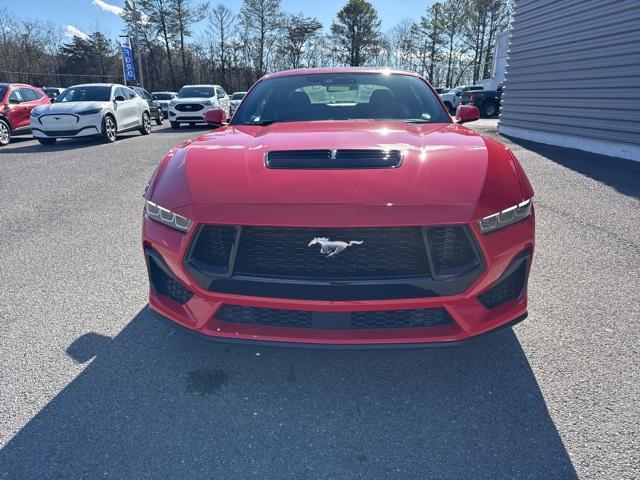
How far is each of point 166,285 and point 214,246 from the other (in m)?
0.38

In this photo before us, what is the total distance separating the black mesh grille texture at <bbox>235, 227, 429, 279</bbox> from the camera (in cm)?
178

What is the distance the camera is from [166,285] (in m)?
2.06

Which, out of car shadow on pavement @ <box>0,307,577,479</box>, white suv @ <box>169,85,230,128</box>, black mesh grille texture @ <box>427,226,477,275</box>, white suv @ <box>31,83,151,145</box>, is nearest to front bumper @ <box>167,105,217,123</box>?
white suv @ <box>169,85,230,128</box>

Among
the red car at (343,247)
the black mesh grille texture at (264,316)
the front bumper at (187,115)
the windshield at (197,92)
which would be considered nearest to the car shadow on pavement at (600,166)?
the red car at (343,247)

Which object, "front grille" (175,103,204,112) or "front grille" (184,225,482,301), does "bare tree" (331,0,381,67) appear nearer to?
"front grille" (175,103,204,112)

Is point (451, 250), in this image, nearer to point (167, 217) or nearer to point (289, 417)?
point (289, 417)

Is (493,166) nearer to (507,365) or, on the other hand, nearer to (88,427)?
(507,365)

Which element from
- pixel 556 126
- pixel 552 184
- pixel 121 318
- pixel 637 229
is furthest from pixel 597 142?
pixel 121 318

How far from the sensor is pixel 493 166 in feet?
6.73

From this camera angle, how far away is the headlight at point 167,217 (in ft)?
6.16

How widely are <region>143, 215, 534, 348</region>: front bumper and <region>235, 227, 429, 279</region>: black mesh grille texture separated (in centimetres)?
12

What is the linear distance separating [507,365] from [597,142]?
8.19 m

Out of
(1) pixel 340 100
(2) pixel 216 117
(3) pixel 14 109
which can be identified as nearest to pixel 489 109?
(3) pixel 14 109

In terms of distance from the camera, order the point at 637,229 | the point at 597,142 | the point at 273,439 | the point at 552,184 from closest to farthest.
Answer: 1. the point at 273,439
2. the point at 637,229
3. the point at 552,184
4. the point at 597,142
